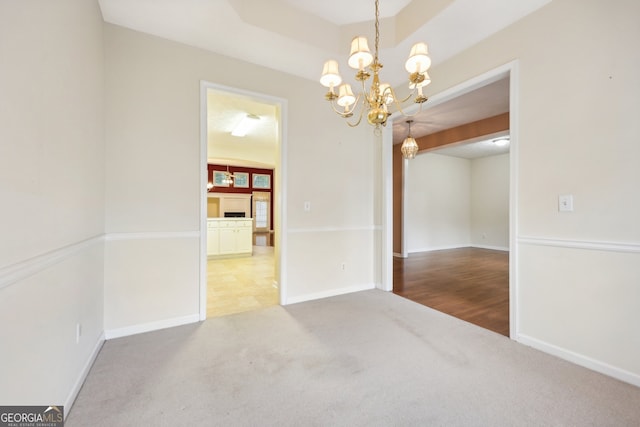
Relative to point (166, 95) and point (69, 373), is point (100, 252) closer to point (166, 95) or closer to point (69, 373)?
point (69, 373)

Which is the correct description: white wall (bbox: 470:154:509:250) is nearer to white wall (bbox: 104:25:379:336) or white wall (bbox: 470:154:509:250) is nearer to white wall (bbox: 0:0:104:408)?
white wall (bbox: 104:25:379:336)

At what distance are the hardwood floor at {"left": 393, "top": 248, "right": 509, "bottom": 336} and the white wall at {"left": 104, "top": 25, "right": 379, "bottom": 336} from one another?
5.25 ft

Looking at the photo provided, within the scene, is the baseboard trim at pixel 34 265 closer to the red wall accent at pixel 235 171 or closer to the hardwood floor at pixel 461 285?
the hardwood floor at pixel 461 285

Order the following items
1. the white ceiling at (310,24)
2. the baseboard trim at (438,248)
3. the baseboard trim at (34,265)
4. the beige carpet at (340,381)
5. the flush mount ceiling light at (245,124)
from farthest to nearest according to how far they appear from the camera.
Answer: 1. the baseboard trim at (438,248)
2. the flush mount ceiling light at (245,124)
3. the white ceiling at (310,24)
4. the beige carpet at (340,381)
5. the baseboard trim at (34,265)

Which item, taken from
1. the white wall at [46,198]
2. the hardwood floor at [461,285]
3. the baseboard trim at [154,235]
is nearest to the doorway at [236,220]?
the baseboard trim at [154,235]

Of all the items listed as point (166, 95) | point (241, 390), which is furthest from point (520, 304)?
point (166, 95)

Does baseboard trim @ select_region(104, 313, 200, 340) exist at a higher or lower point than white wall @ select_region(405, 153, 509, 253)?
lower

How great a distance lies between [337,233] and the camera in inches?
139

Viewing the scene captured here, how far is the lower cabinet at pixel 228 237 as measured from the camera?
6.23m

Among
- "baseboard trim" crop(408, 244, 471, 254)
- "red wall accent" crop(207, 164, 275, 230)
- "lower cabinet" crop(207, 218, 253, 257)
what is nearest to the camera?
"lower cabinet" crop(207, 218, 253, 257)

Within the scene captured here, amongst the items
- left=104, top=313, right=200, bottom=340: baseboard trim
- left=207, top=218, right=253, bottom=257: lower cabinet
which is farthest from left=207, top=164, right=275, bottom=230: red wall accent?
left=104, top=313, right=200, bottom=340: baseboard trim

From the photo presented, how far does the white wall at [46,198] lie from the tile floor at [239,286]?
1.34 m

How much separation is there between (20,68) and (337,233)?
2.99 metres

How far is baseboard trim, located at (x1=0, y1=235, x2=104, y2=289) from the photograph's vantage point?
91 cm
